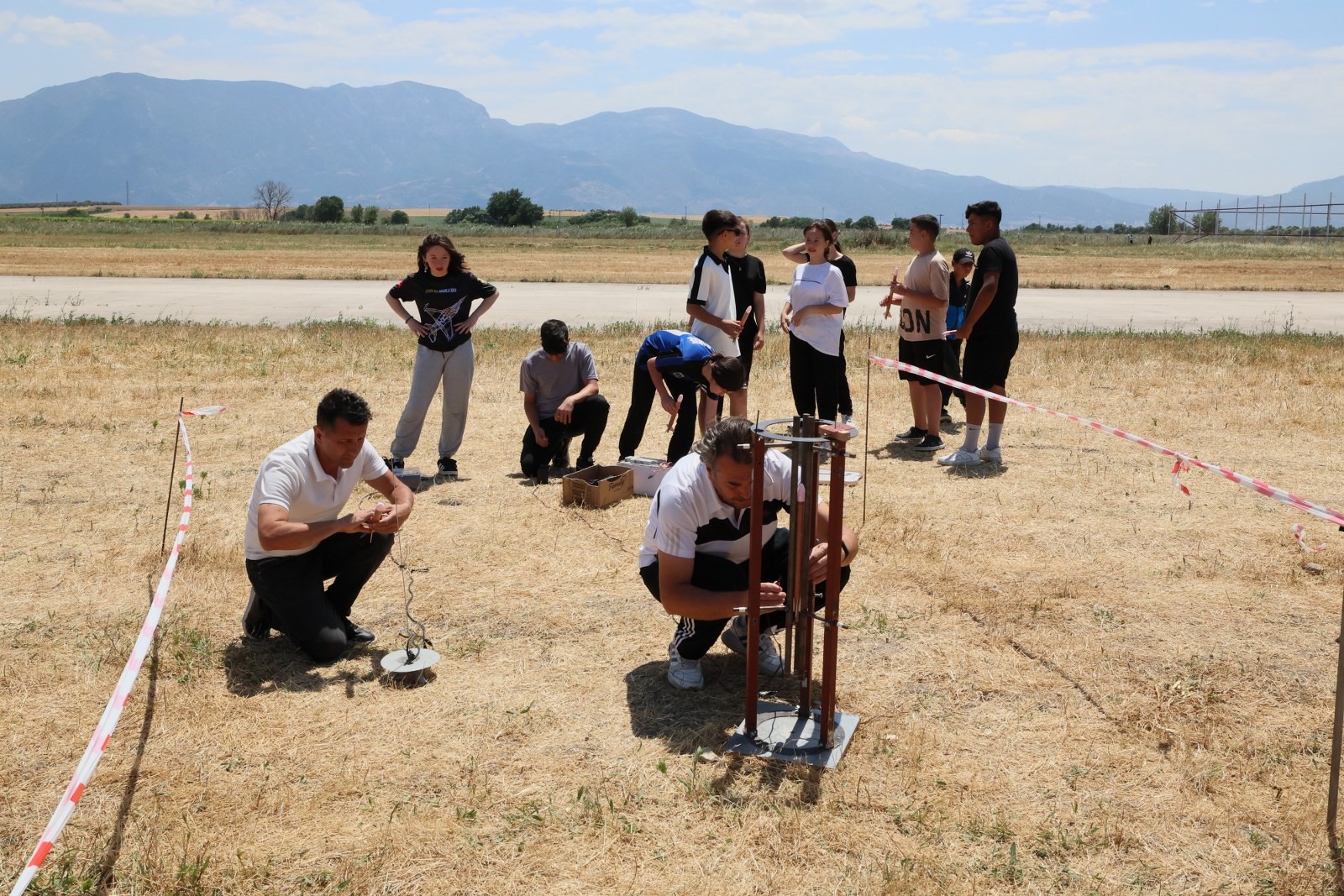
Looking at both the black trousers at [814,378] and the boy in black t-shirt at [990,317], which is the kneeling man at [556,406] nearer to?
the black trousers at [814,378]

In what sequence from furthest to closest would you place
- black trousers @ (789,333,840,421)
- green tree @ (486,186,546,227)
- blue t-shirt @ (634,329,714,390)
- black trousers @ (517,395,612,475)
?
green tree @ (486,186,546,227) → black trousers @ (789,333,840,421) → black trousers @ (517,395,612,475) → blue t-shirt @ (634,329,714,390)

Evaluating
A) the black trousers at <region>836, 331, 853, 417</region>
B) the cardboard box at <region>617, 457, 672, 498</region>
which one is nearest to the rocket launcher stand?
the cardboard box at <region>617, 457, 672, 498</region>

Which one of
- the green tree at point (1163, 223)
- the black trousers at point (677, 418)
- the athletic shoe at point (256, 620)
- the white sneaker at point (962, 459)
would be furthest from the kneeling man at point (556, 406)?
the green tree at point (1163, 223)

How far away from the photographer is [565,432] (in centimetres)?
833

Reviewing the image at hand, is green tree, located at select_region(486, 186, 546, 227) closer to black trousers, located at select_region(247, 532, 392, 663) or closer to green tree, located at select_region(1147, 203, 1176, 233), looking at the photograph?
green tree, located at select_region(1147, 203, 1176, 233)

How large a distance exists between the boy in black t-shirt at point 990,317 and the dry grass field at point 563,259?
20.5 meters

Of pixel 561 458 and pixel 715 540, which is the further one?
pixel 561 458

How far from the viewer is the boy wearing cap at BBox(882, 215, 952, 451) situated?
29.5ft

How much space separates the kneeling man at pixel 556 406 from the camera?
814 centimetres

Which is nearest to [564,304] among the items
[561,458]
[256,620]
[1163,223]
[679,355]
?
[561,458]

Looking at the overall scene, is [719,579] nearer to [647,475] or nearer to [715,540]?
[715,540]

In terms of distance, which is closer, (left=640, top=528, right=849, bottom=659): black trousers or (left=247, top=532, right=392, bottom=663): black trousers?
(left=640, top=528, right=849, bottom=659): black trousers

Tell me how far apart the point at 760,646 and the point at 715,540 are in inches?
28.4

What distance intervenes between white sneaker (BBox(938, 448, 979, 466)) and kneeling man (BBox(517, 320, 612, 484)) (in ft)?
9.02
